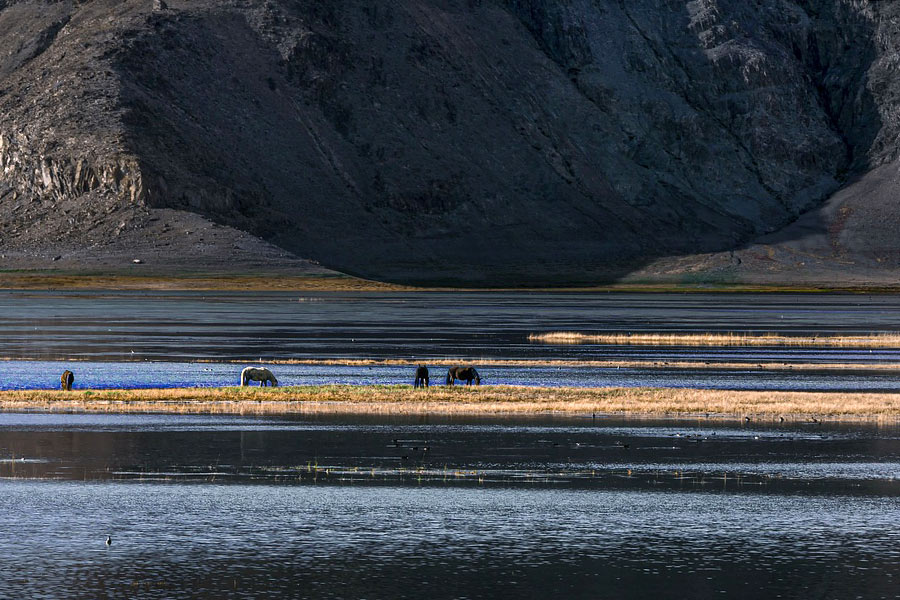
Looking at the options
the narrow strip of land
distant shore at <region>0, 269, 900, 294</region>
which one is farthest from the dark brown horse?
distant shore at <region>0, 269, 900, 294</region>

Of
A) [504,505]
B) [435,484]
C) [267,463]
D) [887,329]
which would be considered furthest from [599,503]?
[887,329]

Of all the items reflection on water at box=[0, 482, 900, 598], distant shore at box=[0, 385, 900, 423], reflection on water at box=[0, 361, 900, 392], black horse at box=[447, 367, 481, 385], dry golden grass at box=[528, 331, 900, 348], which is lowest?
reflection on water at box=[0, 482, 900, 598]

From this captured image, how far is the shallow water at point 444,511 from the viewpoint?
1702cm

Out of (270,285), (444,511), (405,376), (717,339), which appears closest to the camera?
(444,511)

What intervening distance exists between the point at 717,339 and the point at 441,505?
5157 centimetres

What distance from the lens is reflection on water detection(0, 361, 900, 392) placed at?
44.8m

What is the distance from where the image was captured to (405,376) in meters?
48.1

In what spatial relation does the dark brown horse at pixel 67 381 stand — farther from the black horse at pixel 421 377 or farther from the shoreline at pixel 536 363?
the shoreline at pixel 536 363

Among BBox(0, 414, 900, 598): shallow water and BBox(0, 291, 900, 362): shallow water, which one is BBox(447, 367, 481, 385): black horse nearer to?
BBox(0, 414, 900, 598): shallow water

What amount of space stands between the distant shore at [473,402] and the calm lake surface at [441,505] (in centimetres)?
179

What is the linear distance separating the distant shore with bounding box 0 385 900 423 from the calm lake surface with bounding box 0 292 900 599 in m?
1.79

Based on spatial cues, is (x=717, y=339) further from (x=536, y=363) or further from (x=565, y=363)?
(x=536, y=363)

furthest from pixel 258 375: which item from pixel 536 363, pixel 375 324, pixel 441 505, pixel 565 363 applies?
pixel 375 324

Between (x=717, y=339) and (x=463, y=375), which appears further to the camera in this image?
(x=717, y=339)
